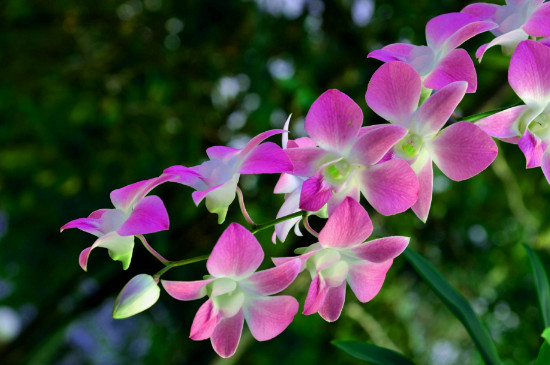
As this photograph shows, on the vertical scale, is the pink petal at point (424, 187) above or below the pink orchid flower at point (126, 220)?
below

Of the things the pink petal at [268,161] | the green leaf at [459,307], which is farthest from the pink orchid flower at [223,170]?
the green leaf at [459,307]

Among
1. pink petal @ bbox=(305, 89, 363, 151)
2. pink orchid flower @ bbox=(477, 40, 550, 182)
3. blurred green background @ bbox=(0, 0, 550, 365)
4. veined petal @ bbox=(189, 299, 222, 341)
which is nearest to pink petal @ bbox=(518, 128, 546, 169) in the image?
pink orchid flower @ bbox=(477, 40, 550, 182)

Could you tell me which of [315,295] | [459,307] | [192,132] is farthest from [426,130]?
[192,132]

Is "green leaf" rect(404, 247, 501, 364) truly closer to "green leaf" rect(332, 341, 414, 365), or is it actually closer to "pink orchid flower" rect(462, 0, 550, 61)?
"green leaf" rect(332, 341, 414, 365)

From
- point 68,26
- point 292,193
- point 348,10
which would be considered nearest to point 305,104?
point 348,10

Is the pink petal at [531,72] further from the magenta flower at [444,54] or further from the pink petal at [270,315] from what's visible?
the pink petal at [270,315]
